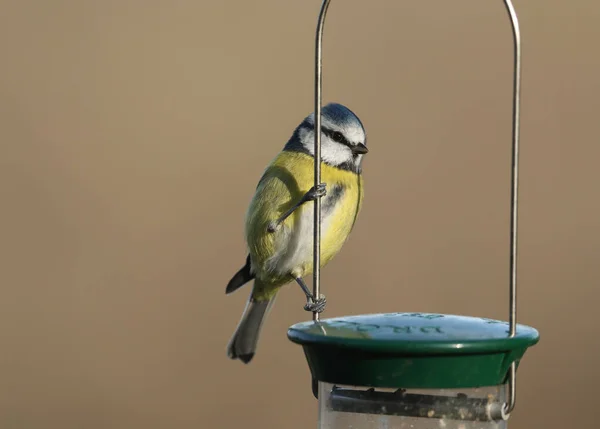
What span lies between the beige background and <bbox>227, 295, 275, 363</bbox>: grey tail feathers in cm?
97

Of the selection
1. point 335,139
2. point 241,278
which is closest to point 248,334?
point 241,278

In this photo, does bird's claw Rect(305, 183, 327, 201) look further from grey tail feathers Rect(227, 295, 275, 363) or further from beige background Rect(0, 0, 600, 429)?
beige background Rect(0, 0, 600, 429)

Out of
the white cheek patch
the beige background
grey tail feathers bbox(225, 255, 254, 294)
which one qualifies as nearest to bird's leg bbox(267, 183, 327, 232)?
the white cheek patch

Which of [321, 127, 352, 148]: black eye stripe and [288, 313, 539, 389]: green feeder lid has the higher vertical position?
[321, 127, 352, 148]: black eye stripe

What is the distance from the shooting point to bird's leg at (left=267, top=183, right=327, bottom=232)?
2.10 m

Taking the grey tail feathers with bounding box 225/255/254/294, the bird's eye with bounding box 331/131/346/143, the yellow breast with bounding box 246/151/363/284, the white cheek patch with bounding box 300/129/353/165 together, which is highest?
the bird's eye with bounding box 331/131/346/143

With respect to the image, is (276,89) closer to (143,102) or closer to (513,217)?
(143,102)

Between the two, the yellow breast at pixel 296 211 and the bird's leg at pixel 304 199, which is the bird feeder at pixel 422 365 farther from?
the yellow breast at pixel 296 211

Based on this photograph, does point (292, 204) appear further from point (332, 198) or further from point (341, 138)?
point (341, 138)

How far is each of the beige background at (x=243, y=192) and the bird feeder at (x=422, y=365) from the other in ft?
6.92

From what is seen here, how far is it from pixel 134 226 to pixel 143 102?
686 millimetres

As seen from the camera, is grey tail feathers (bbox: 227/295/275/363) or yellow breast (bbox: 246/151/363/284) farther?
grey tail feathers (bbox: 227/295/275/363)

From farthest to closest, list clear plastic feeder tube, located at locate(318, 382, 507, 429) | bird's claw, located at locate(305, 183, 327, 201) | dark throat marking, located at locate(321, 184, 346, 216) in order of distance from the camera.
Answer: dark throat marking, located at locate(321, 184, 346, 216) → bird's claw, located at locate(305, 183, 327, 201) → clear plastic feeder tube, located at locate(318, 382, 507, 429)

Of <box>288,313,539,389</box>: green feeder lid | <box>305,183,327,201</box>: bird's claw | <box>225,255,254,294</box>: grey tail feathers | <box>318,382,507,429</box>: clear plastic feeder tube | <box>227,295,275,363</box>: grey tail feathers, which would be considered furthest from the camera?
<box>227,295,275,363</box>: grey tail feathers
